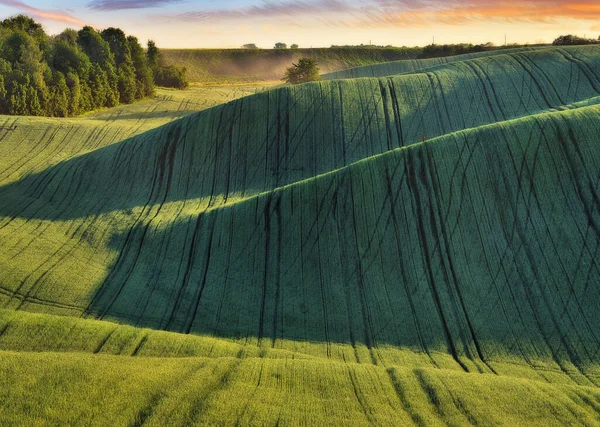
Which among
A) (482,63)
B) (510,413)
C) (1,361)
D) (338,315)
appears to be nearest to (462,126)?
(482,63)

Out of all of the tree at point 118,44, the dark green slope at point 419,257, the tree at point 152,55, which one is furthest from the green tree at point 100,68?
the dark green slope at point 419,257

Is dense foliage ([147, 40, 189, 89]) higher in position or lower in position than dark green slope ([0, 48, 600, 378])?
higher

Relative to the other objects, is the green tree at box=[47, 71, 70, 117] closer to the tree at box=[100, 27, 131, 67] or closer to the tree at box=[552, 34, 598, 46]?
A: the tree at box=[100, 27, 131, 67]

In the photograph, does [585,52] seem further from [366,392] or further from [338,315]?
[366,392]

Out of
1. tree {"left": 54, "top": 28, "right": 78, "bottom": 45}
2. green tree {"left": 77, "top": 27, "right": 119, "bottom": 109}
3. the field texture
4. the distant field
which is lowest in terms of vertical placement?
the field texture

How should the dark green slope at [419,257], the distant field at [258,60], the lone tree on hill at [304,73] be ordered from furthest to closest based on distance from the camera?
the distant field at [258,60] → the lone tree on hill at [304,73] → the dark green slope at [419,257]

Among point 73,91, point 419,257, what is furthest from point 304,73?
point 419,257

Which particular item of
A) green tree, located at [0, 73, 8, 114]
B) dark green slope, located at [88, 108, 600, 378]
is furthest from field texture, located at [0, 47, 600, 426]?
green tree, located at [0, 73, 8, 114]

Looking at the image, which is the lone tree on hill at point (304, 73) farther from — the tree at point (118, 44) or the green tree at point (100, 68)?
the green tree at point (100, 68)
